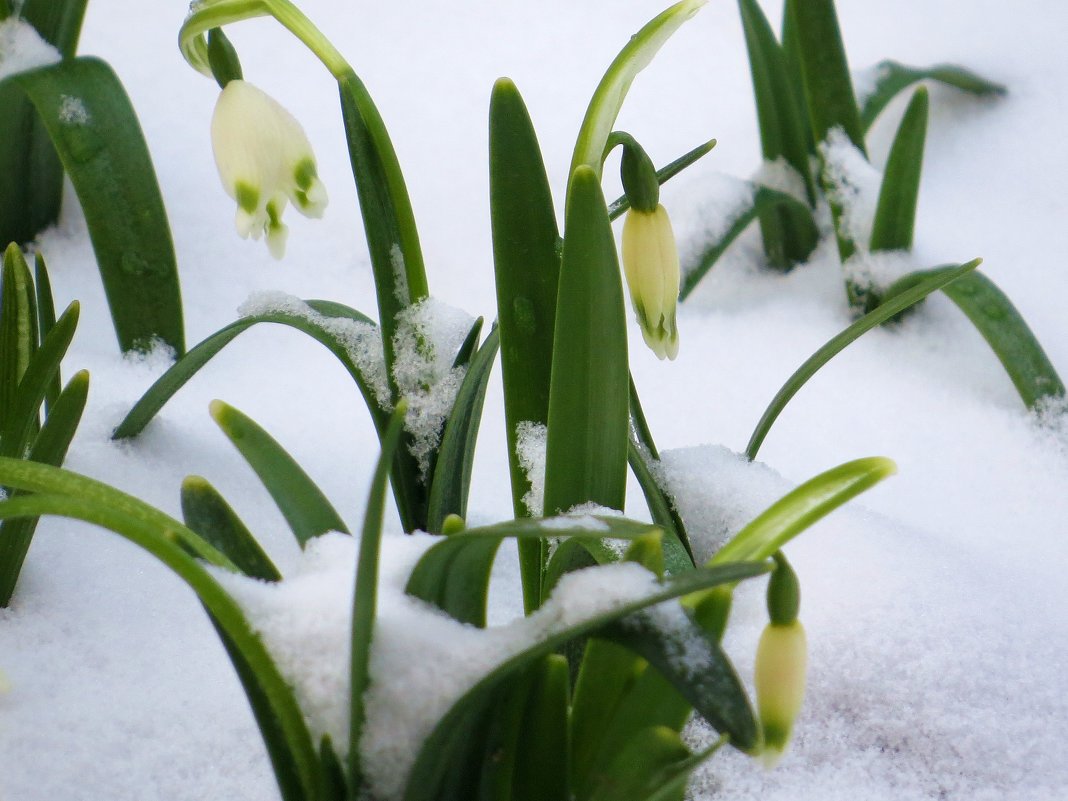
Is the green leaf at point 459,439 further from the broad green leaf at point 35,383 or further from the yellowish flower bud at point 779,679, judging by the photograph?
the yellowish flower bud at point 779,679

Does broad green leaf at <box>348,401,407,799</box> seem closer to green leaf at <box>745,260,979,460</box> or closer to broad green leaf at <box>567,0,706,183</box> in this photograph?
broad green leaf at <box>567,0,706,183</box>

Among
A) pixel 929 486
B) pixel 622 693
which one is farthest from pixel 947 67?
pixel 622 693

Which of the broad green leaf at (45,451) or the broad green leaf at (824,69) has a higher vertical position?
the broad green leaf at (824,69)

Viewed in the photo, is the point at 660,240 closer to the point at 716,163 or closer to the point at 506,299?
the point at 506,299

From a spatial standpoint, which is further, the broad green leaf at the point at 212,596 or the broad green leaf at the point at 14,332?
the broad green leaf at the point at 14,332

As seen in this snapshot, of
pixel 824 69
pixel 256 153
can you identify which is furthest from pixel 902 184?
pixel 256 153

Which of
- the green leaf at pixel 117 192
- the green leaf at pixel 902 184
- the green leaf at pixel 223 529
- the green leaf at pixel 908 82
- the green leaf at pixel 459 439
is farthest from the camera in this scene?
the green leaf at pixel 908 82

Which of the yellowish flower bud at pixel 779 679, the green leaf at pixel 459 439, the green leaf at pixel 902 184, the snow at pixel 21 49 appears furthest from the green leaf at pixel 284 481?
the green leaf at pixel 902 184
